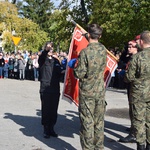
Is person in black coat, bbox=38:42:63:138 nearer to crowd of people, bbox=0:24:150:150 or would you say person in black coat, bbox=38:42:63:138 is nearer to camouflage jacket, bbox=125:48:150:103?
crowd of people, bbox=0:24:150:150

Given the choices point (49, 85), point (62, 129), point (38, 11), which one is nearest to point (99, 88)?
point (49, 85)

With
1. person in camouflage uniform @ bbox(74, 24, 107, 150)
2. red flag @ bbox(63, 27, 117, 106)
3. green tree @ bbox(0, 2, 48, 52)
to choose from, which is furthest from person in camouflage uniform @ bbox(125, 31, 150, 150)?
green tree @ bbox(0, 2, 48, 52)

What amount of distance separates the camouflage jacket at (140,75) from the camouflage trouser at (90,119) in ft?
1.90

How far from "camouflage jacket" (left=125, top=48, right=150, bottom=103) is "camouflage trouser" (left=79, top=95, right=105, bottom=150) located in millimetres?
580

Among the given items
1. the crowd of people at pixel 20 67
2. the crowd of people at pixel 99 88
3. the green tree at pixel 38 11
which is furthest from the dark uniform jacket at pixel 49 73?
the green tree at pixel 38 11

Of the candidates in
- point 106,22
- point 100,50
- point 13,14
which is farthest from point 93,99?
point 13,14

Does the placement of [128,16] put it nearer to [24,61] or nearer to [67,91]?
[24,61]

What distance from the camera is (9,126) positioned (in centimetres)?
741

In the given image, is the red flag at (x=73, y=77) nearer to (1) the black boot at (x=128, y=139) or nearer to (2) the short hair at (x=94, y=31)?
(1) the black boot at (x=128, y=139)

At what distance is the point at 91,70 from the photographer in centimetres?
483

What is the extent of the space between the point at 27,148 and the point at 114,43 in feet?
A: 62.7

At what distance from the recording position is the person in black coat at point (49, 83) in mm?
6457

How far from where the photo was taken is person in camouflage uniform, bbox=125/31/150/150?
5090 mm

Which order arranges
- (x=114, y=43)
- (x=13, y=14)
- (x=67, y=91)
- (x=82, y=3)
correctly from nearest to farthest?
(x=67, y=91) < (x=114, y=43) < (x=82, y=3) < (x=13, y=14)
